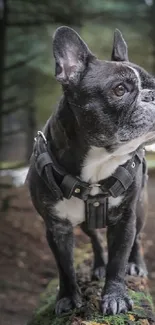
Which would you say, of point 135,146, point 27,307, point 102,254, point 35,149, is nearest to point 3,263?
Result: point 27,307

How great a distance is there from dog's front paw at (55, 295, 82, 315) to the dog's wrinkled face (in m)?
0.97

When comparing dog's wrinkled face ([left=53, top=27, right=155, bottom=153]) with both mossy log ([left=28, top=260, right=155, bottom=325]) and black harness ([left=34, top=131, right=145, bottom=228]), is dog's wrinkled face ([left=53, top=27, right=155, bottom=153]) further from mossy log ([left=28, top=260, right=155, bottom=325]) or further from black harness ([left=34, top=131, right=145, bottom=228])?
mossy log ([left=28, top=260, right=155, bottom=325])

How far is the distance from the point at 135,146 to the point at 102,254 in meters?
1.34

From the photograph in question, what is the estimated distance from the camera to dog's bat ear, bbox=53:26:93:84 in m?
2.84

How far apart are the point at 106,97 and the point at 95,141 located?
0.22 m

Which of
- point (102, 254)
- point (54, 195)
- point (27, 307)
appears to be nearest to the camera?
point (54, 195)

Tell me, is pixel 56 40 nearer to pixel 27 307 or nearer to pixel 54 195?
pixel 54 195

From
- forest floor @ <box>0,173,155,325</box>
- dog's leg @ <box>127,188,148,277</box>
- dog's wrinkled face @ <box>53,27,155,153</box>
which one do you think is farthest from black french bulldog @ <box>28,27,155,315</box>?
forest floor @ <box>0,173,155,325</box>

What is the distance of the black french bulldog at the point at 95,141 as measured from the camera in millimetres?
2701

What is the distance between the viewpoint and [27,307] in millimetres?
5535

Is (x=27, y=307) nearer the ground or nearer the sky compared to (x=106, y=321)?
nearer the ground

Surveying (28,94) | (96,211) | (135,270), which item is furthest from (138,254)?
(28,94)

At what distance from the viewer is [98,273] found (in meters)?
3.77

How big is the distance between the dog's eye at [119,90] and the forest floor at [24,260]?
233 centimetres
